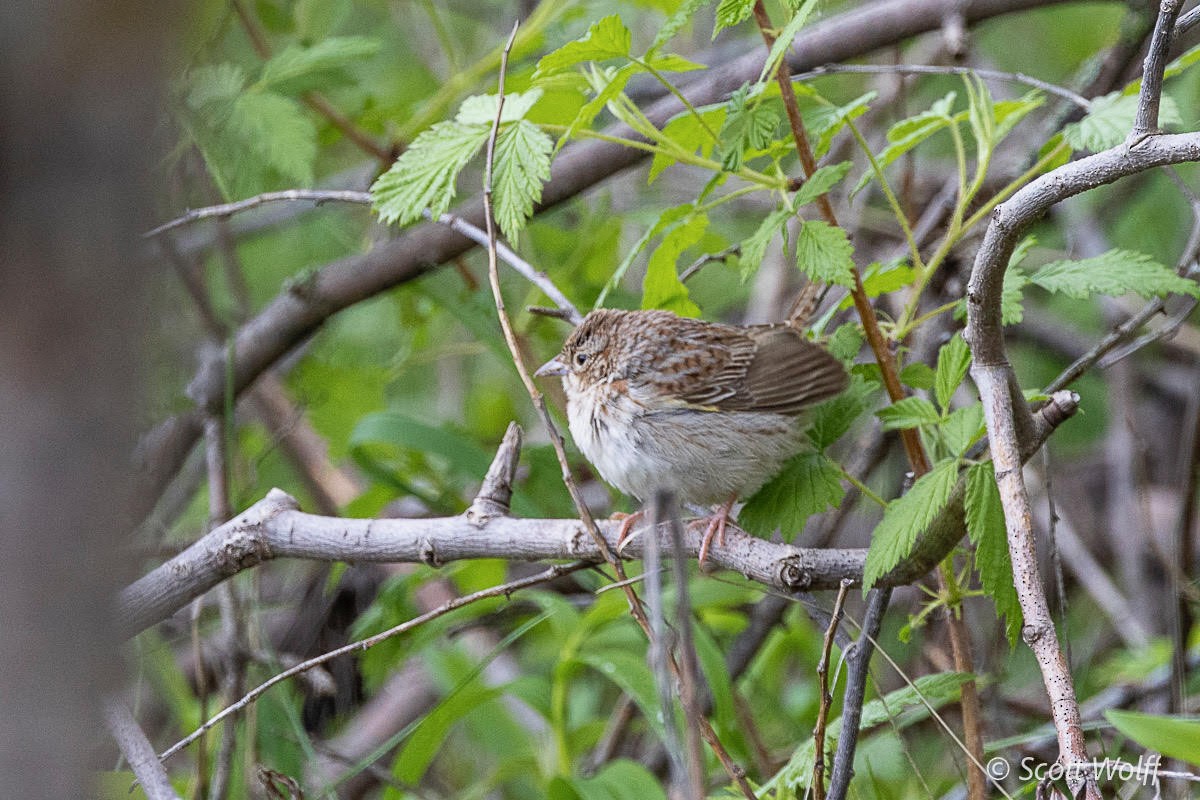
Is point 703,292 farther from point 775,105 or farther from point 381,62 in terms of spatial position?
point 381,62

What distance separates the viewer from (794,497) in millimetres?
2674

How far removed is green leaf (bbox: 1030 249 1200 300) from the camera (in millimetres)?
2398

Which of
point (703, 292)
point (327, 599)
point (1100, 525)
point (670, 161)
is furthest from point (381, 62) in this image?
point (1100, 525)

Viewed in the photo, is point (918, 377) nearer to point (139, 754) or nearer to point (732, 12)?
point (732, 12)

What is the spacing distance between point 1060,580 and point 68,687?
220 centimetres

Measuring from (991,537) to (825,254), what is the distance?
66 cm

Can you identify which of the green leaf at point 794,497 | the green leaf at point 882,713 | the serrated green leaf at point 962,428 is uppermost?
the serrated green leaf at point 962,428

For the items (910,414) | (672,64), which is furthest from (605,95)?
(910,414)

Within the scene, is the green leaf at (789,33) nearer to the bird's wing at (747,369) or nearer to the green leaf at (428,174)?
the green leaf at (428,174)

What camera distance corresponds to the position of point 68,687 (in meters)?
1.17

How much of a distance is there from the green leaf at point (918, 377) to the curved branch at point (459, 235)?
4.44ft

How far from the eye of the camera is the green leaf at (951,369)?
7.88 ft

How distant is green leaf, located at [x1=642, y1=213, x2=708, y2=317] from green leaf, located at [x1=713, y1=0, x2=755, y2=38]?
554mm

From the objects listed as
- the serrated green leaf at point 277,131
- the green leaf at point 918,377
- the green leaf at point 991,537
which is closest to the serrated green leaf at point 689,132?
the green leaf at point 918,377
